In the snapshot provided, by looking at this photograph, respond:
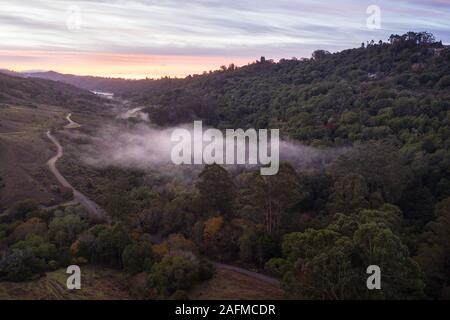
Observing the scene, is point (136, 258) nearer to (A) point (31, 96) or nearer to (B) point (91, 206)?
(B) point (91, 206)

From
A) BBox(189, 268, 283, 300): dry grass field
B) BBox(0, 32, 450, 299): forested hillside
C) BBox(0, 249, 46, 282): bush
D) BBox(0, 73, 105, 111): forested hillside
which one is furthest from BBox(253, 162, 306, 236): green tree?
BBox(0, 73, 105, 111): forested hillside

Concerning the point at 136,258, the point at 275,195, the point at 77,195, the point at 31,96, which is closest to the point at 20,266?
the point at 136,258

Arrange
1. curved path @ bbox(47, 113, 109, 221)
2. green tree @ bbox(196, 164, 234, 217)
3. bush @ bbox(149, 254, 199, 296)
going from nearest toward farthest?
bush @ bbox(149, 254, 199, 296) < green tree @ bbox(196, 164, 234, 217) < curved path @ bbox(47, 113, 109, 221)

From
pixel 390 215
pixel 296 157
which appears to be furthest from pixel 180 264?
pixel 296 157

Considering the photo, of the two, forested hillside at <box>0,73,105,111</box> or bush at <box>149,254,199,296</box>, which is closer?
bush at <box>149,254,199,296</box>

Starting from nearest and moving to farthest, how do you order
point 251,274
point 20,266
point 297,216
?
1. point 20,266
2. point 251,274
3. point 297,216

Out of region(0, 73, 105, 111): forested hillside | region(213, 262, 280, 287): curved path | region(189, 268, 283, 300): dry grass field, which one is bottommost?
region(189, 268, 283, 300): dry grass field

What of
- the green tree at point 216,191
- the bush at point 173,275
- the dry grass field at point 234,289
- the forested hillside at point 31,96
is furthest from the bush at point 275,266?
the forested hillside at point 31,96

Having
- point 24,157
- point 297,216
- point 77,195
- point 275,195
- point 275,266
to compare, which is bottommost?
point 275,266

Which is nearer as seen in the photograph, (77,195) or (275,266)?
(275,266)

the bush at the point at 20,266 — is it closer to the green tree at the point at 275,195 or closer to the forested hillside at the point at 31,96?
the green tree at the point at 275,195

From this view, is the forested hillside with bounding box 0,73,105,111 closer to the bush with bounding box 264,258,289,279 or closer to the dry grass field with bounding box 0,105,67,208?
the dry grass field with bounding box 0,105,67,208

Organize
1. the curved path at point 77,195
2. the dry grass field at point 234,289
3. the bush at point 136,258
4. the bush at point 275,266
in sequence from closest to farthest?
1. the dry grass field at point 234,289
2. the bush at point 275,266
3. the bush at point 136,258
4. the curved path at point 77,195

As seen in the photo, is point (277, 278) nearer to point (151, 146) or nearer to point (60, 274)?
point (60, 274)
